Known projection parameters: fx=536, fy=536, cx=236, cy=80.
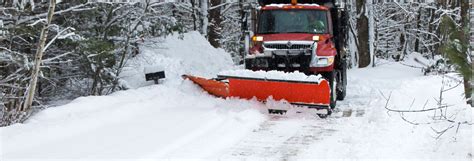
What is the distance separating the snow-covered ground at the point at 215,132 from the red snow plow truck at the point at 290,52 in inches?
9.8

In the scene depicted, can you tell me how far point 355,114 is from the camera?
9.41 meters

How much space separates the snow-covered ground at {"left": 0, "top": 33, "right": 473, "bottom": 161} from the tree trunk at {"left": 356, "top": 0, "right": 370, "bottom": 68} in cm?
975

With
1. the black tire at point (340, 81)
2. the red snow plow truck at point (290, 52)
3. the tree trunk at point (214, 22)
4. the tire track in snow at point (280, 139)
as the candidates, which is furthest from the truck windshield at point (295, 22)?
the tree trunk at point (214, 22)

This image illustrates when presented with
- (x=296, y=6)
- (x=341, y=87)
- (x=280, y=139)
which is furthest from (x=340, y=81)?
(x=280, y=139)

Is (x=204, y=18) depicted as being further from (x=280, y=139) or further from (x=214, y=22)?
(x=280, y=139)

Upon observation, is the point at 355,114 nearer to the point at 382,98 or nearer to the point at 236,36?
the point at 382,98

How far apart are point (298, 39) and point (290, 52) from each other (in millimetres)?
→ 303

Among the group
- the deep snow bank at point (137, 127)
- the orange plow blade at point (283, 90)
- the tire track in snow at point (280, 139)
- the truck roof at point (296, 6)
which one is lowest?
the tire track in snow at point (280, 139)

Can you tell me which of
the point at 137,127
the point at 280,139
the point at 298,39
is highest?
the point at 298,39

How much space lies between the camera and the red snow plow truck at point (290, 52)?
365 inches

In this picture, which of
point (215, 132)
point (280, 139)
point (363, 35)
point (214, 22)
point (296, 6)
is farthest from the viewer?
point (214, 22)

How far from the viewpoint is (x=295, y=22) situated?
418 inches

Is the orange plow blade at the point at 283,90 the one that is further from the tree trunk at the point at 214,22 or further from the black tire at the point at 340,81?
the tree trunk at the point at 214,22

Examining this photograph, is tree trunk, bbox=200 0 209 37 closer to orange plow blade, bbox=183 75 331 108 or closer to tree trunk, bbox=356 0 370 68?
tree trunk, bbox=356 0 370 68
